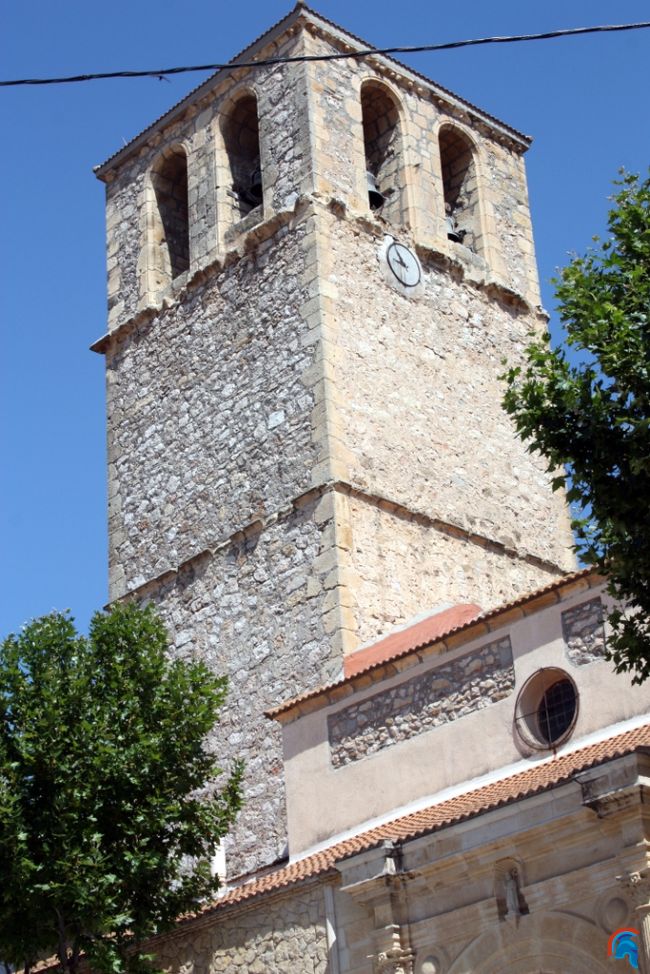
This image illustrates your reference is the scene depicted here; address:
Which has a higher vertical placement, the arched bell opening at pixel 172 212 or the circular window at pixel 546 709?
the arched bell opening at pixel 172 212

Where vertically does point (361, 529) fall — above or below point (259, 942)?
above

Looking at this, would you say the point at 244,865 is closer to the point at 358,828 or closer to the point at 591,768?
the point at 358,828

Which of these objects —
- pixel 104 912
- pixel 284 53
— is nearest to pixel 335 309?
pixel 284 53

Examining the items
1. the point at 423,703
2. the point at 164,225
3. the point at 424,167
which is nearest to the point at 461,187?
the point at 424,167

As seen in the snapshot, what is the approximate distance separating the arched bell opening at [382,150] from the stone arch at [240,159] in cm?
→ 159

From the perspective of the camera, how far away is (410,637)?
19.2 meters

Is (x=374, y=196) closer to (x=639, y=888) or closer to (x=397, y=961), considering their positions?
(x=397, y=961)

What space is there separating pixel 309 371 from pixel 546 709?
7.41 metres

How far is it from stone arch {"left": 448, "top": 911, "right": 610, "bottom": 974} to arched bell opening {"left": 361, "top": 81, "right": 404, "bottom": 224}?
41.5 feet

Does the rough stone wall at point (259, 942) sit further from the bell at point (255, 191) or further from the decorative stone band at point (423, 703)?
the bell at point (255, 191)

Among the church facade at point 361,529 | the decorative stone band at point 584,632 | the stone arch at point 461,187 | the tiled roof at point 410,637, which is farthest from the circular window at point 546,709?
the stone arch at point 461,187

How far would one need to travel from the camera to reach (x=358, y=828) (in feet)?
56.4

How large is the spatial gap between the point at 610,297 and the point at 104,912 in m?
7.45

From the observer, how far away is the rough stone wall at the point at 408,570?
20891 mm
